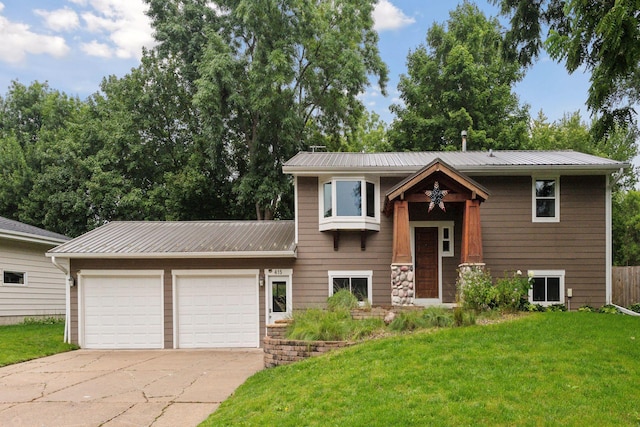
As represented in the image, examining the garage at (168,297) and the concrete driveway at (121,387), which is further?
the garage at (168,297)

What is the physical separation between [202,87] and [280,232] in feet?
29.6

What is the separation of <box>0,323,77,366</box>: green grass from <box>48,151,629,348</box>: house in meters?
0.71

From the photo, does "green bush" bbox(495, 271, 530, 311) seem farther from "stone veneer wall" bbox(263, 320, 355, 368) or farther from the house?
"stone veneer wall" bbox(263, 320, 355, 368)

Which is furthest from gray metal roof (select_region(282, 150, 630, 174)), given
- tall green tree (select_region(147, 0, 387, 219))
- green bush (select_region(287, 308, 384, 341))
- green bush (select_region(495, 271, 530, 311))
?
tall green tree (select_region(147, 0, 387, 219))

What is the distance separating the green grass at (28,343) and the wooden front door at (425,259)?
33.3 ft

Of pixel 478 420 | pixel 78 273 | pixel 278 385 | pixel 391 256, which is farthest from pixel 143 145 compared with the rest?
pixel 478 420

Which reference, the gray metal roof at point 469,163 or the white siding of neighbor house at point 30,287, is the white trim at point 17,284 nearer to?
the white siding of neighbor house at point 30,287

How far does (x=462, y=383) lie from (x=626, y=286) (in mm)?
13107

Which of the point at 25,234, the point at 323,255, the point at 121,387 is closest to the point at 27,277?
the point at 25,234

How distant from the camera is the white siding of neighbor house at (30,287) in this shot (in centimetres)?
1577

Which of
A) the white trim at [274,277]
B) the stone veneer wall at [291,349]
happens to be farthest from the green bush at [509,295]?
the white trim at [274,277]

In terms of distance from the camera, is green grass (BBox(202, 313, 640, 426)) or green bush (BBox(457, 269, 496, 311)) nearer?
green grass (BBox(202, 313, 640, 426))

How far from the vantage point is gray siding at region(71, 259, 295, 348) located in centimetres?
1309

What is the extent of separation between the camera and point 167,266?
1322 centimetres
